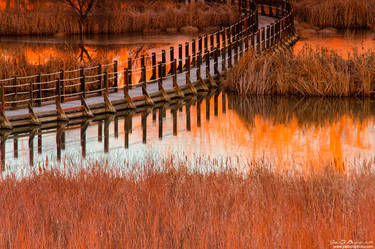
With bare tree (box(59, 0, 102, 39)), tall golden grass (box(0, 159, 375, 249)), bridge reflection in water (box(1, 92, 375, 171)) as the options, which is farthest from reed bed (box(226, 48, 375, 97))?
bare tree (box(59, 0, 102, 39))

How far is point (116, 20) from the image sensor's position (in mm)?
39594

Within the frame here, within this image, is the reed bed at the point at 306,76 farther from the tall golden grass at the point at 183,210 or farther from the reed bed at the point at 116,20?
the reed bed at the point at 116,20

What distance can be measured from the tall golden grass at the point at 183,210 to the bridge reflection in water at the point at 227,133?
3.10 m

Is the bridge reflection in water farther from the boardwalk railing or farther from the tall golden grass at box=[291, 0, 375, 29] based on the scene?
the tall golden grass at box=[291, 0, 375, 29]

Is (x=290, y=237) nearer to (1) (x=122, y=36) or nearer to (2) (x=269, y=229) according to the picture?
(2) (x=269, y=229)

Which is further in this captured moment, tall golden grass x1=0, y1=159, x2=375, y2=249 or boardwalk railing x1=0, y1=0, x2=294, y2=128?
boardwalk railing x1=0, y1=0, x2=294, y2=128

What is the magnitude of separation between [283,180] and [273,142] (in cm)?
598

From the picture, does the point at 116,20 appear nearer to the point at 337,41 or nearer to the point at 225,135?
the point at 337,41

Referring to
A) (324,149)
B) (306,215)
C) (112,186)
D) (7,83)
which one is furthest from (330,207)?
(7,83)

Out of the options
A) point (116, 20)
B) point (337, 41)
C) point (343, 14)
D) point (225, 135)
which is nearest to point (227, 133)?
point (225, 135)

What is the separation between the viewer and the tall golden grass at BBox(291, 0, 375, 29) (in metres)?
39.2

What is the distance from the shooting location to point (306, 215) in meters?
7.68

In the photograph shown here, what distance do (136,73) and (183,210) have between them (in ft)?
59.6

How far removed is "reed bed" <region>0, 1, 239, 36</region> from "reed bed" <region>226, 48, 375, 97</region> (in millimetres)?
16832
